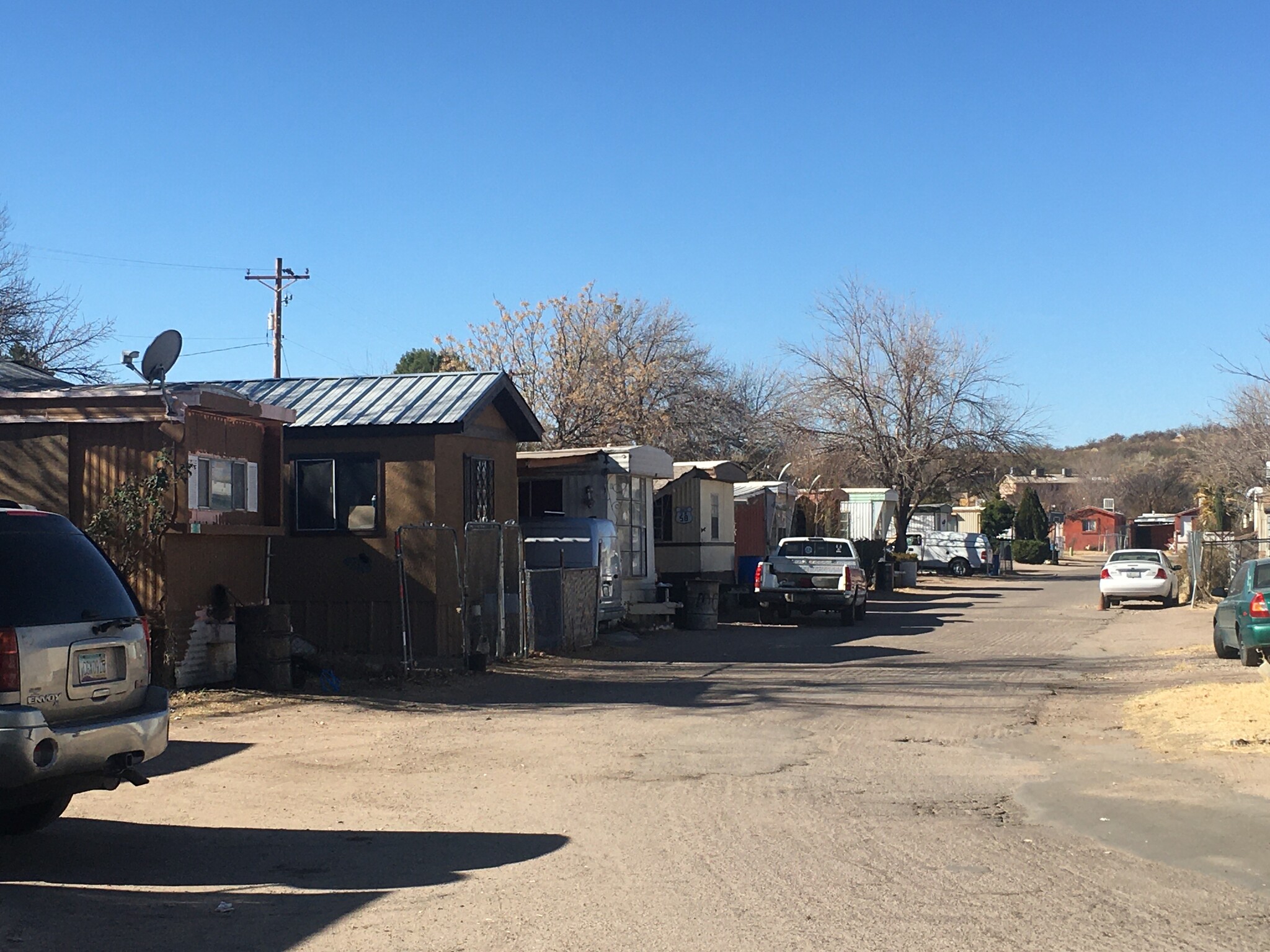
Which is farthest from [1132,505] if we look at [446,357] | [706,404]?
[446,357]

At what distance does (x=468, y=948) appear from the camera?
543 cm

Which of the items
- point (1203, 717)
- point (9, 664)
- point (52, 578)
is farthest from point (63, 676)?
point (1203, 717)

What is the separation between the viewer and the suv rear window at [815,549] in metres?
25.8

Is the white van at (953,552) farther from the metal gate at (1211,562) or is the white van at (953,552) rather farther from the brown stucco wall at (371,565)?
the brown stucco wall at (371,565)

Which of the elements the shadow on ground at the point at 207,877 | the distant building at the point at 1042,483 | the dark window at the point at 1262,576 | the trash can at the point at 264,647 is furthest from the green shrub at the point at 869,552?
the distant building at the point at 1042,483

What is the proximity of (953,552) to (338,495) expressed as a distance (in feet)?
130

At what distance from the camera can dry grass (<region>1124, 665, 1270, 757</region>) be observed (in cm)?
1055

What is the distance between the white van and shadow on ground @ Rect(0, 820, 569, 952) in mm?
46425

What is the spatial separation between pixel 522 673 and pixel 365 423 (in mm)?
4028

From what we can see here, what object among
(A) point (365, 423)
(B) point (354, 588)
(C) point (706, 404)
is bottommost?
(B) point (354, 588)

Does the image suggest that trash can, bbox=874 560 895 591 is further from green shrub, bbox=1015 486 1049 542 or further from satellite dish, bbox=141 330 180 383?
green shrub, bbox=1015 486 1049 542

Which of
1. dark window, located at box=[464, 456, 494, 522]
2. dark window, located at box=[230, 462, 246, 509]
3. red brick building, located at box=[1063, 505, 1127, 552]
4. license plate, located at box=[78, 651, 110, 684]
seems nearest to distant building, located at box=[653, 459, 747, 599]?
dark window, located at box=[464, 456, 494, 522]

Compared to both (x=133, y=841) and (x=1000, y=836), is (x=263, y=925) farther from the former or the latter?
A: (x=1000, y=836)

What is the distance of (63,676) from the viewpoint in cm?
651
